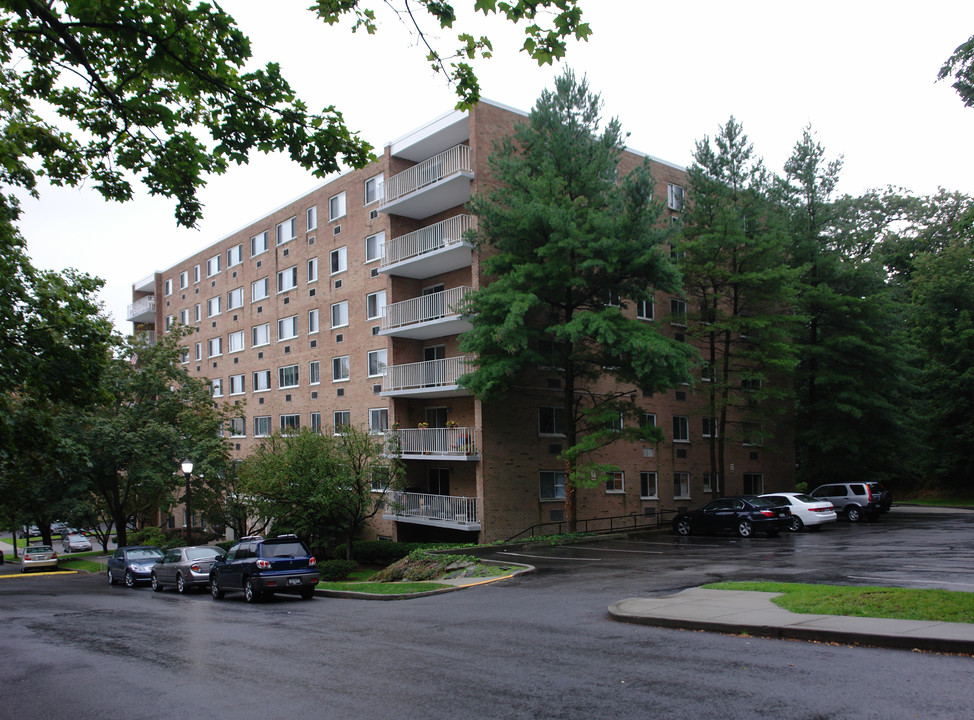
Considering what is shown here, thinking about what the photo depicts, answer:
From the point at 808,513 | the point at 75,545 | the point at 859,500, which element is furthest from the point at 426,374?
the point at 75,545

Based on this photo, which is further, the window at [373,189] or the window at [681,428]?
the window at [681,428]

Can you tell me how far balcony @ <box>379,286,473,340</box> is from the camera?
29.2 metres

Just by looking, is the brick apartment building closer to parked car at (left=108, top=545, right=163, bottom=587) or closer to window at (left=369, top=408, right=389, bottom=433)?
window at (left=369, top=408, right=389, bottom=433)

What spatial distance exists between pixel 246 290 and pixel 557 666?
41.2 meters

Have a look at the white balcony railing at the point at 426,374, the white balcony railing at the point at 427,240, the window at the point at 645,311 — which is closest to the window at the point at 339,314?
the white balcony railing at the point at 427,240

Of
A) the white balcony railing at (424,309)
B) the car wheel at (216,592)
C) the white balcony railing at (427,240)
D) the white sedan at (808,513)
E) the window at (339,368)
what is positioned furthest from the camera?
the window at (339,368)

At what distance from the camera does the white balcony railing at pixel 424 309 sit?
2931 centimetres

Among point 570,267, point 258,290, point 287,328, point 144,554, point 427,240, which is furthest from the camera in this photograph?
point 258,290

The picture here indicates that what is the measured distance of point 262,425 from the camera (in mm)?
44000

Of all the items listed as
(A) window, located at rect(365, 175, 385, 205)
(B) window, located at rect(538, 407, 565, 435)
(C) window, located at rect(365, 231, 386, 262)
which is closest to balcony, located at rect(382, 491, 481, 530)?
(B) window, located at rect(538, 407, 565, 435)

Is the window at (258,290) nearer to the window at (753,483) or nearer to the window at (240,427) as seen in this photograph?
the window at (240,427)

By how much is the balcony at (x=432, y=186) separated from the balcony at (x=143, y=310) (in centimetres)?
3427

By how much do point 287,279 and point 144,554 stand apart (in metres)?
17.8

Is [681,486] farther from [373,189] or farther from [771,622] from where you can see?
[771,622]
